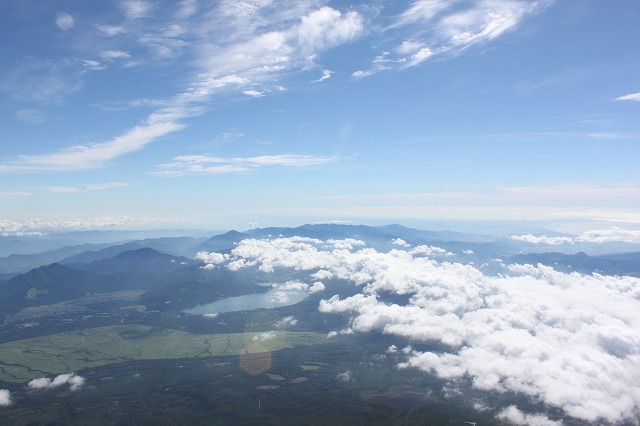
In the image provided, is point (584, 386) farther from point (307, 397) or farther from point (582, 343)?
point (307, 397)

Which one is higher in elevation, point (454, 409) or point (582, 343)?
point (582, 343)

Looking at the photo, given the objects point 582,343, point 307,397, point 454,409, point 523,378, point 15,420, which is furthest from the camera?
point 582,343

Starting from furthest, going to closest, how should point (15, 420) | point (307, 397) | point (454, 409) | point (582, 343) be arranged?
point (582, 343) < point (307, 397) < point (454, 409) < point (15, 420)

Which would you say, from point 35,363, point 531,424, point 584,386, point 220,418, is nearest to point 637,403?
point 584,386

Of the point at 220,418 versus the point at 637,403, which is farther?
the point at 637,403

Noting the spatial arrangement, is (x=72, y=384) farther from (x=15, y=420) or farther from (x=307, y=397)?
(x=307, y=397)

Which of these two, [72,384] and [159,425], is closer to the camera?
[159,425]

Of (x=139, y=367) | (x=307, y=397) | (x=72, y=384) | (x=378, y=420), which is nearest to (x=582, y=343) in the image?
(x=378, y=420)

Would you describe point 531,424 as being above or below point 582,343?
below

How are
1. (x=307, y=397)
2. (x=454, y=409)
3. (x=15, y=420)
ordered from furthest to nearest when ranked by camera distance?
(x=307, y=397) → (x=454, y=409) → (x=15, y=420)
